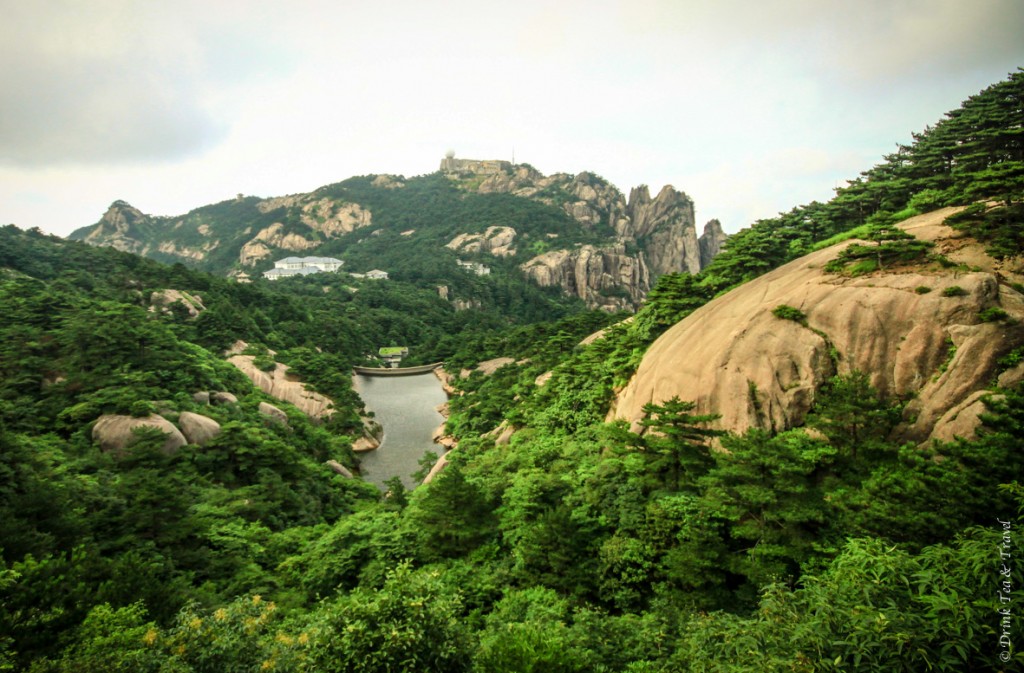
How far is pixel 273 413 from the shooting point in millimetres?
34406

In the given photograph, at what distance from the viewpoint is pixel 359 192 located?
584 ft

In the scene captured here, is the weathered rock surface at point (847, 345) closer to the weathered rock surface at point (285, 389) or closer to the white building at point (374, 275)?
the weathered rock surface at point (285, 389)

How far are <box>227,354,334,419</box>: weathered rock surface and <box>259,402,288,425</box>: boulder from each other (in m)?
6.68

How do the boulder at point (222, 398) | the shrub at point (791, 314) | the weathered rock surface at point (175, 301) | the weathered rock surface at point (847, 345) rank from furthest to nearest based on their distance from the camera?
1. the weathered rock surface at point (175, 301)
2. the boulder at point (222, 398)
3. the shrub at point (791, 314)
4. the weathered rock surface at point (847, 345)

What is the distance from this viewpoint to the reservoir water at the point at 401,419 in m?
38.9

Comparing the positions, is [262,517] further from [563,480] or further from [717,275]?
[717,275]

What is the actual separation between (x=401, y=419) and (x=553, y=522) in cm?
3644

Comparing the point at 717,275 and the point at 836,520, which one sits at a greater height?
the point at 717,275

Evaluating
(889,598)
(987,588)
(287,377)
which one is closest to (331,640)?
(889,598)

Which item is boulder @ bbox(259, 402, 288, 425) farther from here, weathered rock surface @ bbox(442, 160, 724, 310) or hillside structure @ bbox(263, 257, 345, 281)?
weathered rock surface @ bbox(442, 160, 724, 310)

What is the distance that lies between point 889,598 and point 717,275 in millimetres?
22073

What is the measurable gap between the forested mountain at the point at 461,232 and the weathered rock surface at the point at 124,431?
246 feet

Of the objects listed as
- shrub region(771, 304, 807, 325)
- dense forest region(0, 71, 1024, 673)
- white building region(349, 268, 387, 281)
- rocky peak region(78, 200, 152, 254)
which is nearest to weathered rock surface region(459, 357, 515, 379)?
dense forest region(0, 71, 1024, 673)

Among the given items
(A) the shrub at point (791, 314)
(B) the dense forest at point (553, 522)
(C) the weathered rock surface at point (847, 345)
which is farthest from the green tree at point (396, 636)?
(A) the shrub at point (791, 314)
